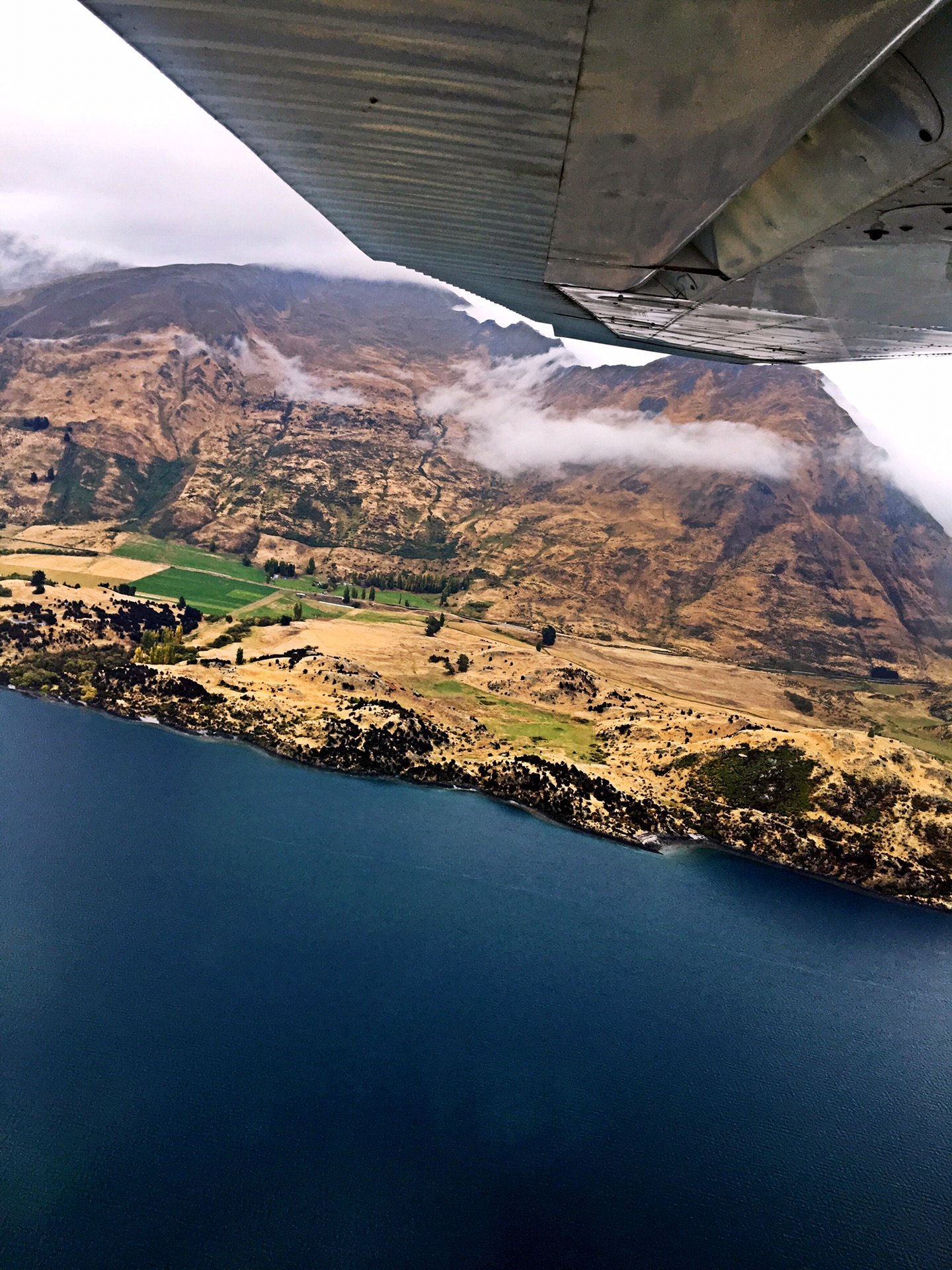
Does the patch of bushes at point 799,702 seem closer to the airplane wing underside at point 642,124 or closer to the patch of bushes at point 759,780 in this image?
the patch of bushes at point 759,780

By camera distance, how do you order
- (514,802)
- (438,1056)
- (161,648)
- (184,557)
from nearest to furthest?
(438,1056) → (514,802) → (161,648) → (184,557)

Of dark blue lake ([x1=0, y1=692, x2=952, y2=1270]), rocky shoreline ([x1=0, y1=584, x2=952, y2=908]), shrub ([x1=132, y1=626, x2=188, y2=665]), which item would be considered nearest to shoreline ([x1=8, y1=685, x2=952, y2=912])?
rocky shoreline ([x1=0, y1=584, x2=952, y2=908])

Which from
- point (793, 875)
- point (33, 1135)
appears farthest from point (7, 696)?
point (793, 875)

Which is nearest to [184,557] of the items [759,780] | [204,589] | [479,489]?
[204,589]

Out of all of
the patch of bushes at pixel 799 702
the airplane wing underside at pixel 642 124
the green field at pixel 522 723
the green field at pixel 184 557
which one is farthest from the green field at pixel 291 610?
the airplane wing underside at pixel 642 124

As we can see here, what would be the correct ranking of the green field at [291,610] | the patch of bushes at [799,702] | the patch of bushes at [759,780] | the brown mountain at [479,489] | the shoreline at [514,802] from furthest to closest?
1. the brown mountain at [479,489]
2. the green field at [291,610]
3. the patch of bushes at [799,702]
4. the patch of bushes at [759,780]
5. the shoreline at [514,802]

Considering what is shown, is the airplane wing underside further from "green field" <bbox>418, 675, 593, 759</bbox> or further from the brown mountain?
the brown mountain

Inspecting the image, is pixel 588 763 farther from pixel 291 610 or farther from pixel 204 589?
pixel 204 589
